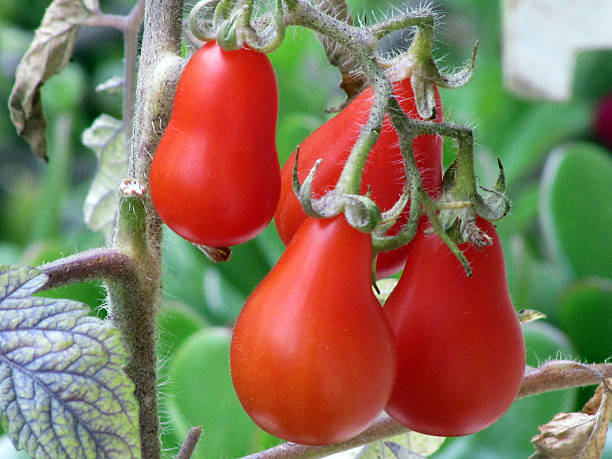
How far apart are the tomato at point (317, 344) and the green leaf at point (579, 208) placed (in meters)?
0.64

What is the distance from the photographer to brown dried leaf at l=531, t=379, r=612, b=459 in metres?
0.50

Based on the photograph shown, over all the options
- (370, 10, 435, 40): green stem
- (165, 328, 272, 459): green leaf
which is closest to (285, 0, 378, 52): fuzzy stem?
(370, 10, 435, 40): green stem

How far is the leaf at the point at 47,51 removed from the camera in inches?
23.9

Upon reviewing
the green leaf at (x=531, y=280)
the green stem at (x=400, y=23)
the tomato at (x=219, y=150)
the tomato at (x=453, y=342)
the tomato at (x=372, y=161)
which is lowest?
the green leaf at (x=531, y=280)

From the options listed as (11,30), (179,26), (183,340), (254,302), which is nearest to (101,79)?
(11,30)

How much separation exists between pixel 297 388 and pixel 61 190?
0.91 meters

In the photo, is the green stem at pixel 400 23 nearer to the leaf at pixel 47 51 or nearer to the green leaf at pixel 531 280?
the leaf at pixel 47 51

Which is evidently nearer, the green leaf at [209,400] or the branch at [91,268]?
the branch at [91,268]

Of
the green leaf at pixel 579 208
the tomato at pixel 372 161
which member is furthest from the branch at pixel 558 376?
the green leaf at pixel 579 208

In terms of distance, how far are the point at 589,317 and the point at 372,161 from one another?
52cm

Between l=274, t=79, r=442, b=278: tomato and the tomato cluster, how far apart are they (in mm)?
15

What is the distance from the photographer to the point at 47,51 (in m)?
0.61

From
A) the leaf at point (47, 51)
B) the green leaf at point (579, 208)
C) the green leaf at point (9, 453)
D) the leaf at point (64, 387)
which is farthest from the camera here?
the green leaf at point (579, 208)

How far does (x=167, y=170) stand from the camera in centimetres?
42
